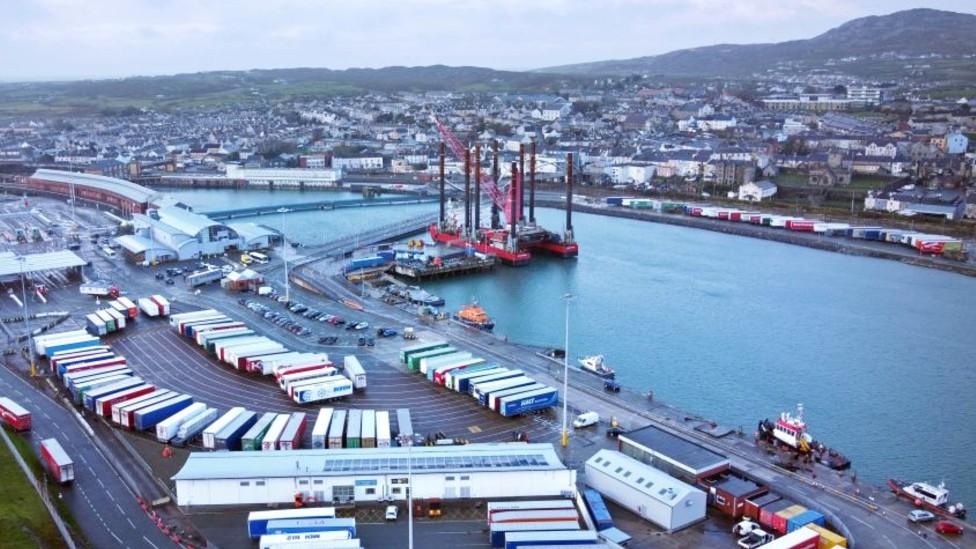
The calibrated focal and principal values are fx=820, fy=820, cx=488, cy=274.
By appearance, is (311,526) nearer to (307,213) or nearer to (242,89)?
(307,213)

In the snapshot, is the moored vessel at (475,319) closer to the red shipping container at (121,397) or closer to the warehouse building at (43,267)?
the red shipping container at (121,397)

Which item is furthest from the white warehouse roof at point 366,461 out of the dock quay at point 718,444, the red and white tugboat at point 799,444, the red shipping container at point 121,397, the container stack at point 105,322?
the container stack at point 105,322

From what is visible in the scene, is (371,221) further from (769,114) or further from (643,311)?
(769,114)

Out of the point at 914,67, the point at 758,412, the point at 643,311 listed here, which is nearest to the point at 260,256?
the point at 643,311

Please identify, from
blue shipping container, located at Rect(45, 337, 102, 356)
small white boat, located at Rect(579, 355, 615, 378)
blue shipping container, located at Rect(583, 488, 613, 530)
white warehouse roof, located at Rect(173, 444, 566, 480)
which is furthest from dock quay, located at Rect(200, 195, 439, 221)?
blue shipping container, located at Rect(583, 488, 613, 530)

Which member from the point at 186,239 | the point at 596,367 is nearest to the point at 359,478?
the point at 596,367

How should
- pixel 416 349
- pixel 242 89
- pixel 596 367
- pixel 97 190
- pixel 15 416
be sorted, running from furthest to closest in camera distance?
pixel 242 89 → pixel 97 190 → pixel 596 367 → pixel 416 349 → pixel 15 416
